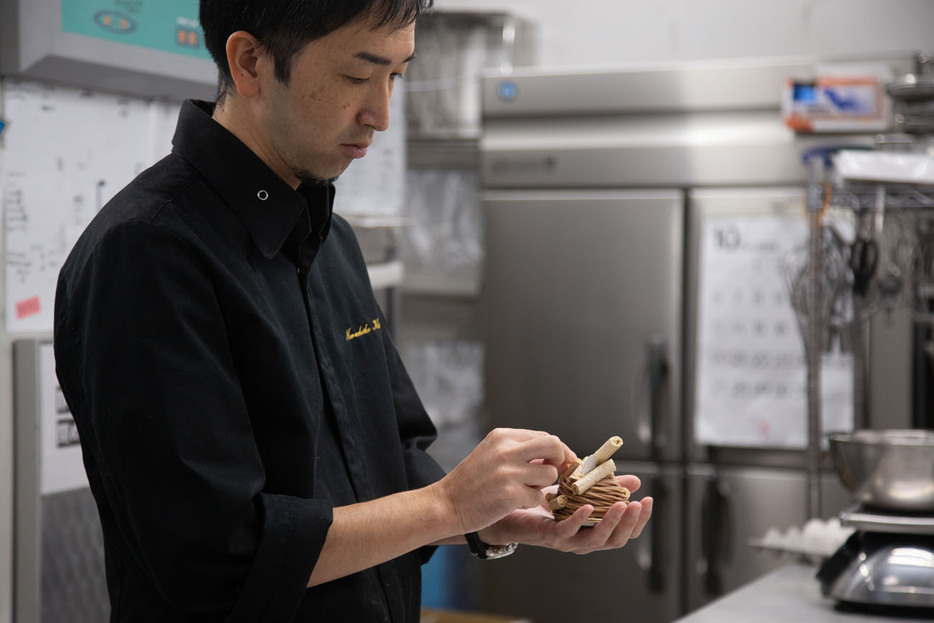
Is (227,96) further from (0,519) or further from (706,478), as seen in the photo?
(706,478)

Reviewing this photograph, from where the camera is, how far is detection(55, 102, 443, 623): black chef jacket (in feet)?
3.07

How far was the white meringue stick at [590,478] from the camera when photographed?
3.83 ft

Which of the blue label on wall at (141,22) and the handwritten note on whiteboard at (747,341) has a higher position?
the blue label on wall at (141,22)

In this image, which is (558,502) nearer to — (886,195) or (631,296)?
(886,195)

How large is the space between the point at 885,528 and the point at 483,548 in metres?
0.82

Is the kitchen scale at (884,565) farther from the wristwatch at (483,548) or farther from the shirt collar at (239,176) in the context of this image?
the shirt collar at (239,176)

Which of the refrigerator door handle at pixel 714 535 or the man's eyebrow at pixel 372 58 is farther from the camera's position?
the refrigerator door handle at pixel 714 535

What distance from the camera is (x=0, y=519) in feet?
4.83

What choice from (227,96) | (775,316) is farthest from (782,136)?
(227,96)

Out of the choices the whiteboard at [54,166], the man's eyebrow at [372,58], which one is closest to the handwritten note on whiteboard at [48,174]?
the whiteboard at [54,166]

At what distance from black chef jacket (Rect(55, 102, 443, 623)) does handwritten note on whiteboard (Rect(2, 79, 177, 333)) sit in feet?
1.69

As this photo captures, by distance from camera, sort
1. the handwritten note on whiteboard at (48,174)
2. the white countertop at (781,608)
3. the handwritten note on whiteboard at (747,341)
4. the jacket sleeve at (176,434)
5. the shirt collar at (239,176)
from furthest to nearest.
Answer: the handwritten note on whiteboard at (747,341) → the white countertop at (781,608) → the handwritten note on whiteboard at (48,174) → the shirt collar at (239,176) → the jacket sleeve at (176,434)

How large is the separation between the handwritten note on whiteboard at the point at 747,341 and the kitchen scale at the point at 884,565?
968mm

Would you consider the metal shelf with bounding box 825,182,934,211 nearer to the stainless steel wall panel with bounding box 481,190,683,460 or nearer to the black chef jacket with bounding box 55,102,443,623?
the stainless steel wall panel with bounding box 481,190,683,460
